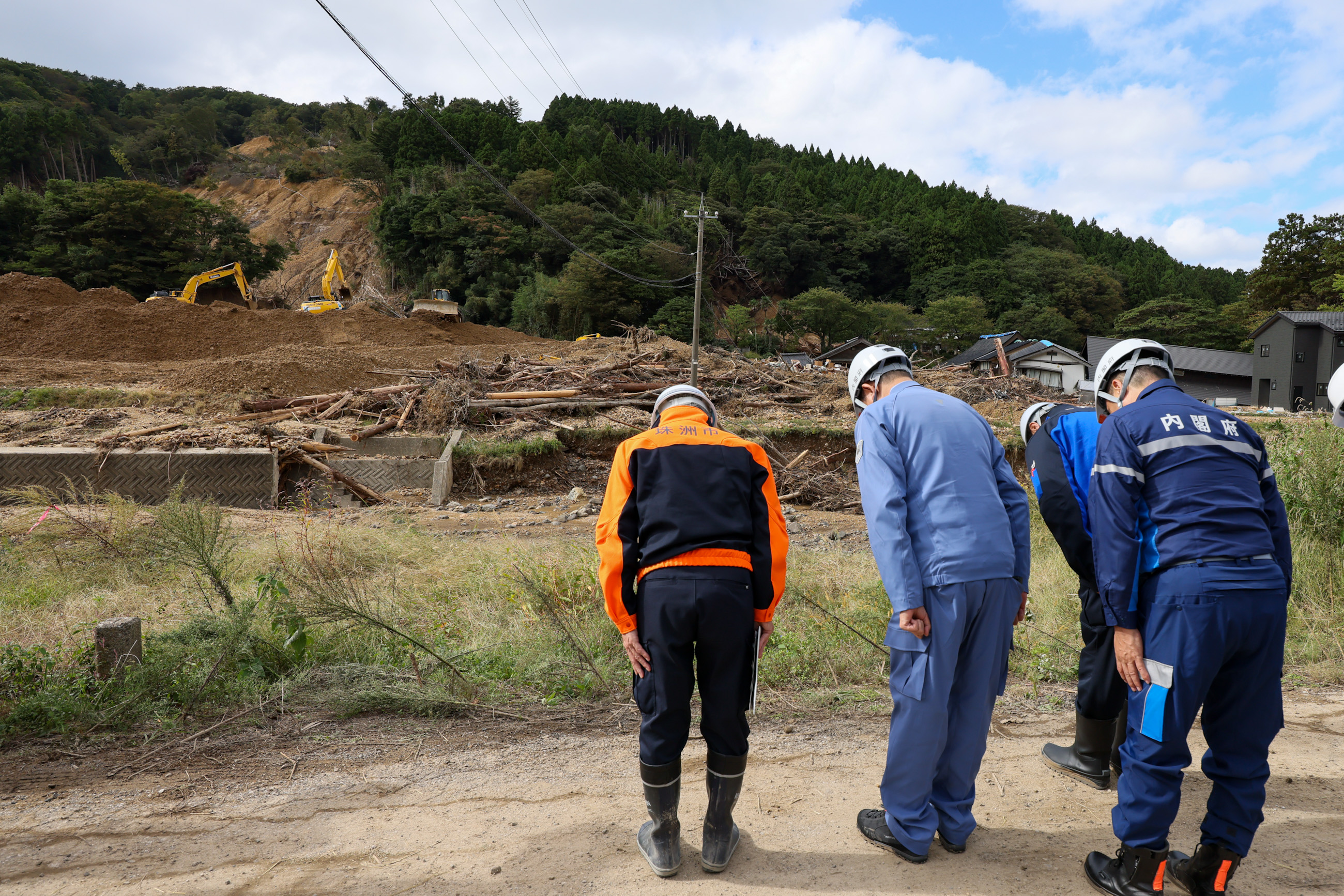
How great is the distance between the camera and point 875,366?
3.19 meters

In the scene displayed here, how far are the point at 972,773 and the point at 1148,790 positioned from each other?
572 millimetres

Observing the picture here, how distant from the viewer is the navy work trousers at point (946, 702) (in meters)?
2.61

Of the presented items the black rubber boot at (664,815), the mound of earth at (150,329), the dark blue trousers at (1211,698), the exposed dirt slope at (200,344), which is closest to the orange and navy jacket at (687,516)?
the black rubber boot at (664,815)

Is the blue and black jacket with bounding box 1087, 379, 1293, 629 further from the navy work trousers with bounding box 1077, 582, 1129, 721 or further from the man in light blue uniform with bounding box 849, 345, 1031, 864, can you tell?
the navy work trousers with bounding box 1077, 582, 1129, 721

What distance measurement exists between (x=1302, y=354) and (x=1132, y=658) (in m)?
49.2

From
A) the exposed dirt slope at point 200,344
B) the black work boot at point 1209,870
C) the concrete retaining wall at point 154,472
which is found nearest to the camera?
the black work boot at point 1209,870

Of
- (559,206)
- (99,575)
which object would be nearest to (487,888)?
(99,575)

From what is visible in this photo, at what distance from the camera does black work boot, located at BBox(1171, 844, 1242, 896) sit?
2412mm

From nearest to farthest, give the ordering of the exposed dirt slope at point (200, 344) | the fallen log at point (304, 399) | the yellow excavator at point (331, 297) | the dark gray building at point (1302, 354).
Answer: the fallen log at point (304, 399) → the exposed dirt slope at point (200, 344) → the yellow excavator at point (331, 297) → the dark gray building at point (1302, 354)

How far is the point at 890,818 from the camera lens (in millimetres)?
2766

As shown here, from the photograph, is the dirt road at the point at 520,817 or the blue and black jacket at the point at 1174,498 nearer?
the blue and black jacket at the point at 1174,498

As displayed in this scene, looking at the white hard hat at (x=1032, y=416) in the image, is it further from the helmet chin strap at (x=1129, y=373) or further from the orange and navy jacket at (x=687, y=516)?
the orange and navy jacket at (x=687, y=516)

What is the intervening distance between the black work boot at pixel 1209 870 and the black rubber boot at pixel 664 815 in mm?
1766

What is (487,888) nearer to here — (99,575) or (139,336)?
(99,575)
